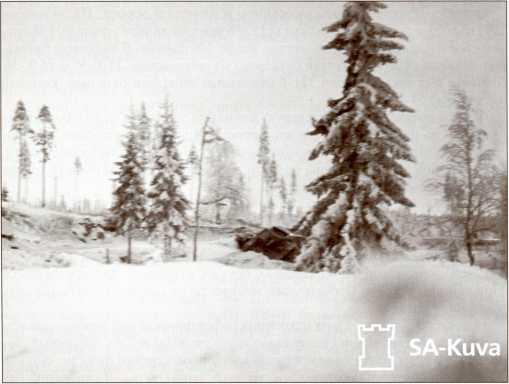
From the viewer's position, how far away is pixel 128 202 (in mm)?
5793

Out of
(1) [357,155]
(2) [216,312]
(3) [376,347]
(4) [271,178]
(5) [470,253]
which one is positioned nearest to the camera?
(3) [376,347]

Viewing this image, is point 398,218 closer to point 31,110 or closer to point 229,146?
point 229,146

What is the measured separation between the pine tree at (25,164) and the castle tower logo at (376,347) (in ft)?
16.0

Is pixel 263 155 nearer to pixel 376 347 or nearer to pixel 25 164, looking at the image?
pixel 376 347

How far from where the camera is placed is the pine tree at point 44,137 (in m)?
5.85

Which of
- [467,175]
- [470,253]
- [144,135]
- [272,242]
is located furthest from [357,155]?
[144,135]

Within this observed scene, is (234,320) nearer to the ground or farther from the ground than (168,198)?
nearer to the ground

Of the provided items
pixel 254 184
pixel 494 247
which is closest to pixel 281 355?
pixel 254 184

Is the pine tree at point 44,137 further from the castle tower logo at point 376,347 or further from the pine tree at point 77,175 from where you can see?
the castle tower logo at point 376,347

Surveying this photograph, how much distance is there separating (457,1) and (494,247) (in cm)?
339

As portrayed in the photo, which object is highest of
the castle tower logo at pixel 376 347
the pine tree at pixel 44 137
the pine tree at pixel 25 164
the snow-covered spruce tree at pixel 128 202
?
the pine tree at pixel 44 137

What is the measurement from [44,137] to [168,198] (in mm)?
1948

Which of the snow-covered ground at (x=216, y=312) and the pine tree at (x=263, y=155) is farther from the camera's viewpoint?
the pine tree at (x=263, y=155)

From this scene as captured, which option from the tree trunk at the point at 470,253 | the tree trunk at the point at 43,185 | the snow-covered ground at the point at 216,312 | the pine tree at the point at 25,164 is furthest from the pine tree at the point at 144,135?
the tree trunk at the point at 470,253
